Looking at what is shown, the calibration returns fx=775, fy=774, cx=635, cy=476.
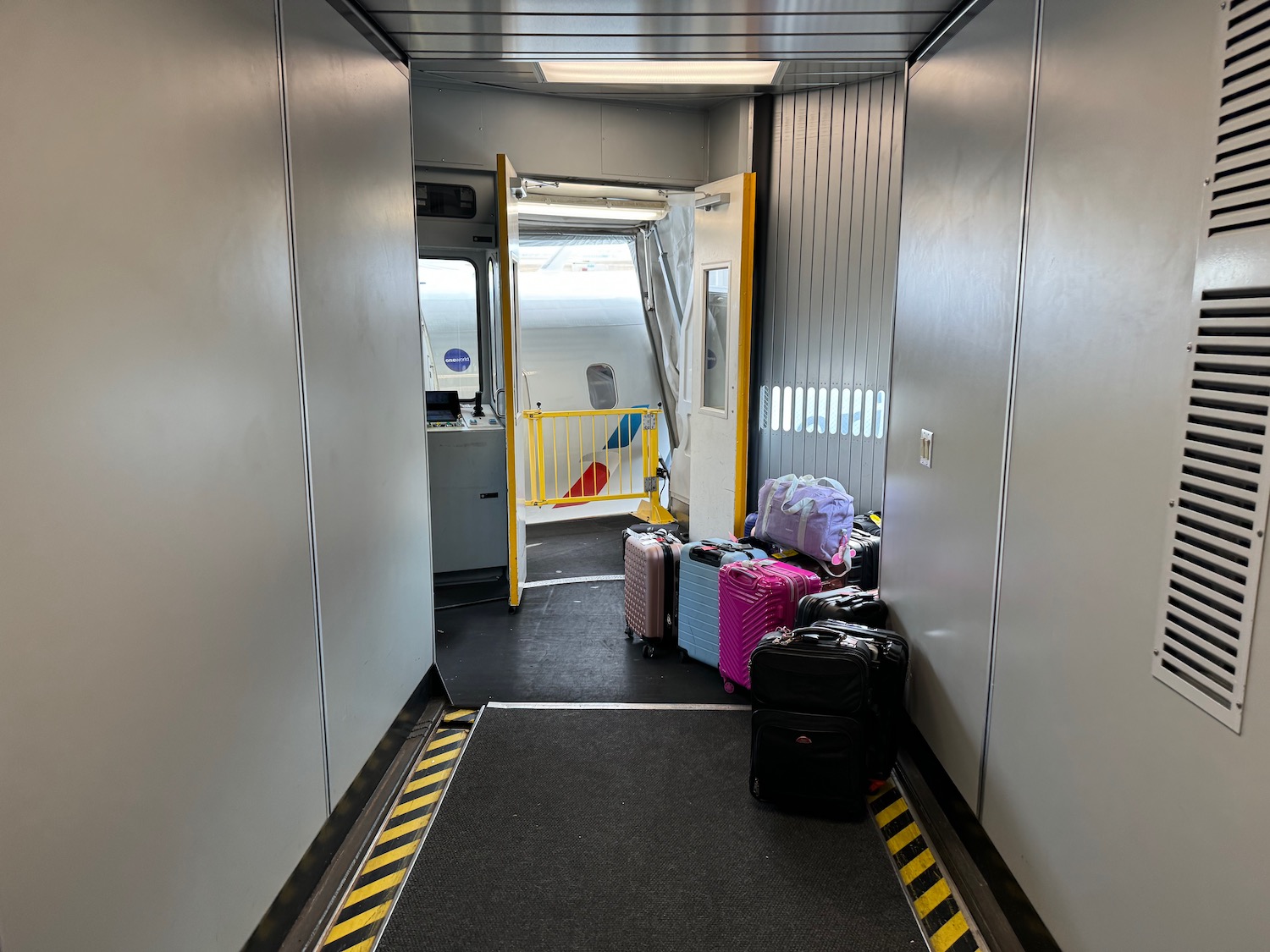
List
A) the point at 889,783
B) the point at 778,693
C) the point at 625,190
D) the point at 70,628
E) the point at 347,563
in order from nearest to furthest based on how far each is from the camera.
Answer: the point at 70,628 < the point at 347,563 < the point at 778,693 < the point at 889,783 < the point at 625,190

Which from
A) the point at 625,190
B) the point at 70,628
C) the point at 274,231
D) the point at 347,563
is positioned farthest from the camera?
the point at 625,190

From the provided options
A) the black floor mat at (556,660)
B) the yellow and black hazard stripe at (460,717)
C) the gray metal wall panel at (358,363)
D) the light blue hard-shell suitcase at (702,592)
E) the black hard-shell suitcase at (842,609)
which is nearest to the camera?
the gray metal wall panel at (358,363)

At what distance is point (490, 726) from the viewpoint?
3.69 m

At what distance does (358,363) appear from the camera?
2939 millimetres

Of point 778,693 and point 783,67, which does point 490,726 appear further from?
point 783,67

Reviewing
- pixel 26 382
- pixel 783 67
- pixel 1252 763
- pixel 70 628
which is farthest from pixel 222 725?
pixel 783 67

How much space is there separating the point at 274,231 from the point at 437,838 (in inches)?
84.7

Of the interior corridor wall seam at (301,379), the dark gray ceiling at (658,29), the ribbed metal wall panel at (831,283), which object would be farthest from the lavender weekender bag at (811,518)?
the interior corridor wall seam at (301,379)

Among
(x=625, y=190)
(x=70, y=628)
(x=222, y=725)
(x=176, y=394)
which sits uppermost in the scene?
(x=625, y=190)

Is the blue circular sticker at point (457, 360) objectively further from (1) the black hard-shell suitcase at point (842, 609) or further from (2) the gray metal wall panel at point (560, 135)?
(1) the black hard-shell suitcase at point (842, 609)

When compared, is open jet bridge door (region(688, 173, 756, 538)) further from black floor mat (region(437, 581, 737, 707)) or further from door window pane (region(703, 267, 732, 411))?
black floor mat (region(437, 581, 737, 707))

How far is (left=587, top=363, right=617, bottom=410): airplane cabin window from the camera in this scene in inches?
349

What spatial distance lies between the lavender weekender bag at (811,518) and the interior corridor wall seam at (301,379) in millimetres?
2669

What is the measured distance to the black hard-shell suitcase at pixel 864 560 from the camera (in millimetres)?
4414
